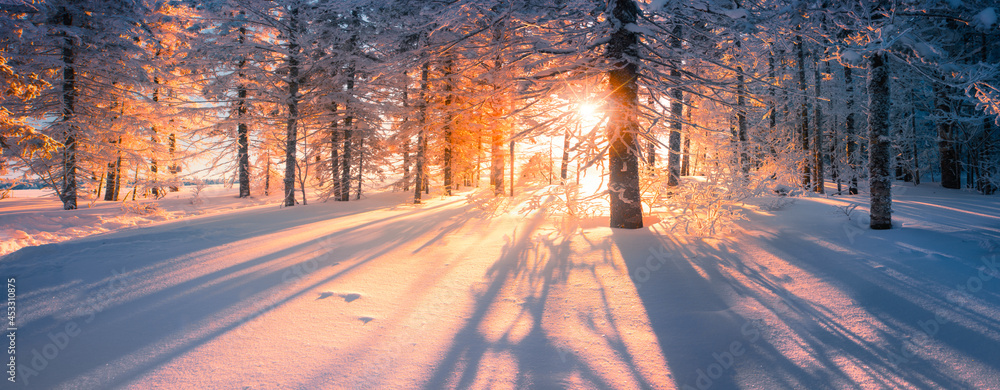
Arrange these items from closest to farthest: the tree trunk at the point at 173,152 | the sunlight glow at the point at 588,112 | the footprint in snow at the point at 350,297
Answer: the footprint in snow at the point at 350,297, the sunlight glow at the point at 588,112, the tree trunk at the point at 173,152

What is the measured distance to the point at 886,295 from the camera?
3461 millimetres

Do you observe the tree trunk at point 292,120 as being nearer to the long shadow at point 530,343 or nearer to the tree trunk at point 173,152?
the tree trunk at point 173,152

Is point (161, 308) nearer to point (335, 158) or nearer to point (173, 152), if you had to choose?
point (335, 158)

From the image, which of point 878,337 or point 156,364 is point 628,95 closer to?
point 878,337

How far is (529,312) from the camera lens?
3.44 metres

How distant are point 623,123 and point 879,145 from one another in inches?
Answer: 158

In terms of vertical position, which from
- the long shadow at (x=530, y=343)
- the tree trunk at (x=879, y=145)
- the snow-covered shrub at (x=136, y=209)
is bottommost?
the long shadow at (x=530, y=343)

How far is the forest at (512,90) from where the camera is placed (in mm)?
6211

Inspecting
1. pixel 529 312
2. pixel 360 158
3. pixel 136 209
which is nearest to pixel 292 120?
pixel 360 158

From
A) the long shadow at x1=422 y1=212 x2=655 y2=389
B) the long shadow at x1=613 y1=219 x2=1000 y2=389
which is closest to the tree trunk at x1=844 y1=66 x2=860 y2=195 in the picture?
the long shadow at x1=613 y1=219 x2=1000 y2=389

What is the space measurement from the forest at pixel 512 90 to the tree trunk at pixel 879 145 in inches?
1.3

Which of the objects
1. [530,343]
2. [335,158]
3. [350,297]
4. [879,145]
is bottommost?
[530,343]

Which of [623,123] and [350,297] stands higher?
[623,123]

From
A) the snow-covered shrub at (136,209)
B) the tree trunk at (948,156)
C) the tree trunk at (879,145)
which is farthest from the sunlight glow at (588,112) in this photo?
the tree trunk at (948,156)
